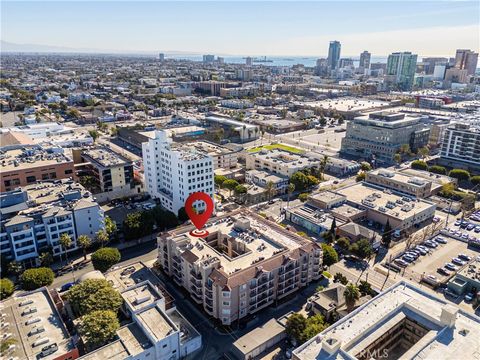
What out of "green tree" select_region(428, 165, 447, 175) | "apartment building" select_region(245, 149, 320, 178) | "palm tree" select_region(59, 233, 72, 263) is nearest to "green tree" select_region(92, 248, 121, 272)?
"palm tree" select_region(59, 233, 72, 263)

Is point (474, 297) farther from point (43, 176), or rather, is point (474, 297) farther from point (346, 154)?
point (43, 176)

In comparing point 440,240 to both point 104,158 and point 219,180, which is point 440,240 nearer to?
point 219,180

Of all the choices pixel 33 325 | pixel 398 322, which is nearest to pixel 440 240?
pixel 398 322

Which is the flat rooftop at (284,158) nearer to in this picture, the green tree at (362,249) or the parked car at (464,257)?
the green tree at (362,249)

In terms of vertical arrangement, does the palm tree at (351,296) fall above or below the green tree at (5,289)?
above

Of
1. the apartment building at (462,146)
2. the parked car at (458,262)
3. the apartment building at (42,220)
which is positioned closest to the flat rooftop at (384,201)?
the parked car at (458,262)

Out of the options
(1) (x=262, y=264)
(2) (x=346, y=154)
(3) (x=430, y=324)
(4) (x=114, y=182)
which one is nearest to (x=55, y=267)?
(4) (x=114, y=182)
